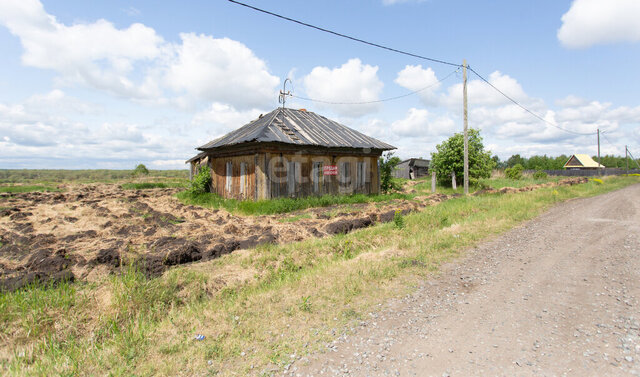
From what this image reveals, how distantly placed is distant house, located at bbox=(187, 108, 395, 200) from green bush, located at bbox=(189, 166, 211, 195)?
0.37 metres

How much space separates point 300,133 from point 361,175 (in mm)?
4533

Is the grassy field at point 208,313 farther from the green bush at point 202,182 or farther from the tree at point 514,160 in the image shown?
the tree at point 514,160

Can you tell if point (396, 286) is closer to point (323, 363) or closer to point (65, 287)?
point (323, 363)

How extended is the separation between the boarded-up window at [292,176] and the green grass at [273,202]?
0.46 metres

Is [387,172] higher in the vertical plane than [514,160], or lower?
lower

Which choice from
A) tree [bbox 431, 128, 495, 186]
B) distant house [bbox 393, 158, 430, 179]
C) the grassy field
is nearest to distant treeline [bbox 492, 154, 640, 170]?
distant house [bbox 393, 158, 430, 179]

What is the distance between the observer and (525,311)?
13.3ft

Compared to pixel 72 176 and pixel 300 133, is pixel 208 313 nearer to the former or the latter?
pixel 300 133

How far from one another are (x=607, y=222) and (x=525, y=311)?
853 centimetres

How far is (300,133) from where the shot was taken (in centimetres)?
1609

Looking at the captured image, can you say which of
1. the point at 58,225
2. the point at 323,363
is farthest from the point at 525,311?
the point at 58,225

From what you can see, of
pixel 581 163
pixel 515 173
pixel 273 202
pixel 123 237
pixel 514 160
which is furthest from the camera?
pixel 514 160

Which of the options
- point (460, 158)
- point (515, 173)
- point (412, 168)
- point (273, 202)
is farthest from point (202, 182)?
point (412, 168)

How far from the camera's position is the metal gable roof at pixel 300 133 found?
1447 cm
